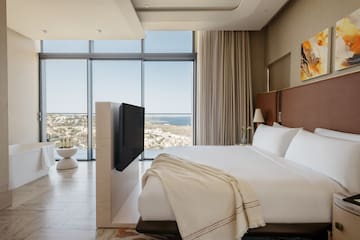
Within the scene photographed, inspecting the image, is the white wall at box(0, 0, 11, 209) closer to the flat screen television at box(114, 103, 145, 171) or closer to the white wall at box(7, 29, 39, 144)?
the flat screen television at box(114, 103, 145, 171)

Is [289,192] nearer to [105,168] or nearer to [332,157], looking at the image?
[332,157]

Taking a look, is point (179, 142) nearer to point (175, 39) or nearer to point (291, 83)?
point (175, 39)

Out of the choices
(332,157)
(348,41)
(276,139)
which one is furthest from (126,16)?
(332,157)

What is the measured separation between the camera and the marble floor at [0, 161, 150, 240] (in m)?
2.28

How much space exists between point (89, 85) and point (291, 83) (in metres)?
4.39

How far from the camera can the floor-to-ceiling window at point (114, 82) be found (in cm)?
568

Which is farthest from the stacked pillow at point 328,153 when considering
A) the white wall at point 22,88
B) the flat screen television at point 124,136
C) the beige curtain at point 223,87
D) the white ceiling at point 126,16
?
the white wall at point 22,88

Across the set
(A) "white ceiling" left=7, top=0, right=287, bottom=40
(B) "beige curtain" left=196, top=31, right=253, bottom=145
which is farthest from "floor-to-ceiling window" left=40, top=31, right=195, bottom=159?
(A) "white ceiling" left=7, top=0, right=287, bottom=40

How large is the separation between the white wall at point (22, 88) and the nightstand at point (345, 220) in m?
5.46

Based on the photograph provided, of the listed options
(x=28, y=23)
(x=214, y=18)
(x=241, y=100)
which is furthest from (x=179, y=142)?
(x=28, y=23)

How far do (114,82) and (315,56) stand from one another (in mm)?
4365

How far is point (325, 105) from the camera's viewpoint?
2791 millimetres

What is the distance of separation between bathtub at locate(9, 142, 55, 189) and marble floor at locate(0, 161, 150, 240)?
120 millimetres

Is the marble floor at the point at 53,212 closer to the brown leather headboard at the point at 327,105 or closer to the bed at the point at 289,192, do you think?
the bed at the point at 289,192
